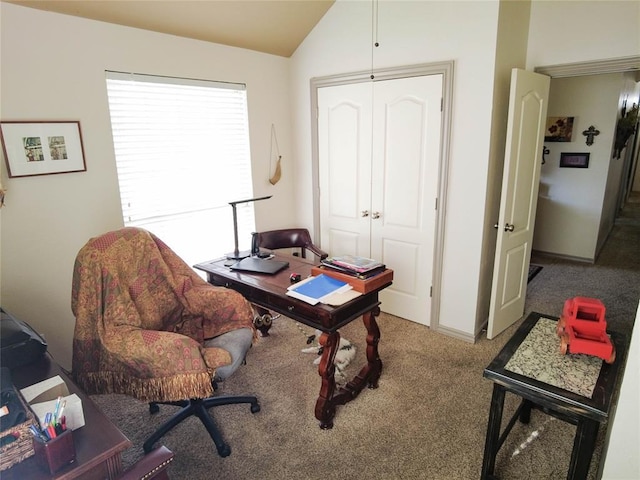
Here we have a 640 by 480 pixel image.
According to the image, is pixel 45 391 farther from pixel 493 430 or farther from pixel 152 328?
pixel 493 430

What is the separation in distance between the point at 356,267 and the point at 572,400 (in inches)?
44.9

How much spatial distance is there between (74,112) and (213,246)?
1.34 meters

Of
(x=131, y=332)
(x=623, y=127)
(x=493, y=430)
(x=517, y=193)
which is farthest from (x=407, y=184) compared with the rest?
(x=623, y=127)

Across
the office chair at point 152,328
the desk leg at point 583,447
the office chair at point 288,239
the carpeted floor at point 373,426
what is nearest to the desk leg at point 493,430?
the carpeted floor at point 373,426

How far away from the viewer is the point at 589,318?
5.49 ft

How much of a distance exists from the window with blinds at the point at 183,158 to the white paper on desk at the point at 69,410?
1.58 m

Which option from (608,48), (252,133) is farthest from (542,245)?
(252,133)

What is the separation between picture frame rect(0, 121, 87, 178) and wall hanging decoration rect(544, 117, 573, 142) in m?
4.98

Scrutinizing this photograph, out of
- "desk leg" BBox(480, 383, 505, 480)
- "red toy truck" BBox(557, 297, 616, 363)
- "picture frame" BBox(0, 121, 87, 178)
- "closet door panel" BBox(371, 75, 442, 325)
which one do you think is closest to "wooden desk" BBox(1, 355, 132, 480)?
"desk leg" BBox(480, 383, 505, 480)

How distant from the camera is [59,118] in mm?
2262

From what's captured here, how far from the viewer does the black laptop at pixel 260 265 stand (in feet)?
8.15

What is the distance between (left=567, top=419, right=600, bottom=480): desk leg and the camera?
141 cm

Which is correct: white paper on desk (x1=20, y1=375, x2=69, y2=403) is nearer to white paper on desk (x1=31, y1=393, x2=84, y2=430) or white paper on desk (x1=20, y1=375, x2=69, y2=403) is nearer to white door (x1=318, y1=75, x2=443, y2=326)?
white paper on desk (x1=31, y1=393, x2=84, y2=430)

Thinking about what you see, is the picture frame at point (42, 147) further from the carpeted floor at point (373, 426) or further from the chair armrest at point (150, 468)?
the chair armrest at point (150, 468)
